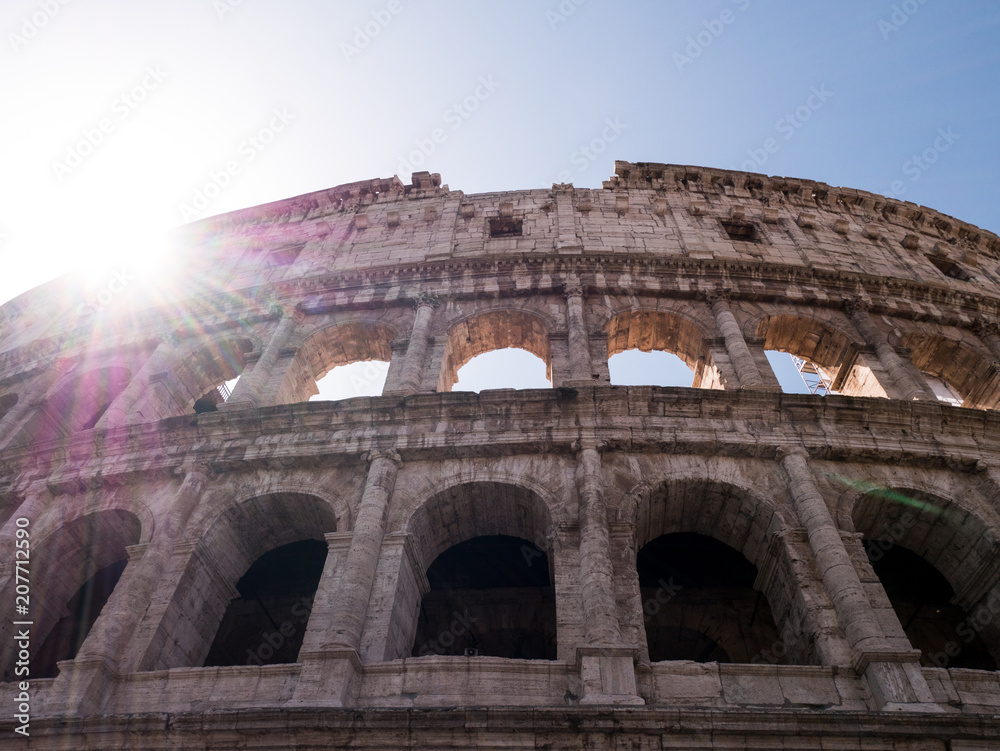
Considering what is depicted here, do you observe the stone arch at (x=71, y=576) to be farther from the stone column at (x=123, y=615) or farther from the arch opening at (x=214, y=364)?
the arch opening at (x=214, y=364)

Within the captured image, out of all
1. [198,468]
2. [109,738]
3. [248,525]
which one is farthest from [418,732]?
[198,468]

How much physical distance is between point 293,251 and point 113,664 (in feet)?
44.2

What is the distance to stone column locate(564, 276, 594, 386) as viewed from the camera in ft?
43.4

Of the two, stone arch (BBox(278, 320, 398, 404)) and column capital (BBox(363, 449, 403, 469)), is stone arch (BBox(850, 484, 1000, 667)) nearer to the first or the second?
column capital (BBox(363, 449, 403, 469))

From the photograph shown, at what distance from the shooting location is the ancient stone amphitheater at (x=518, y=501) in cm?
820

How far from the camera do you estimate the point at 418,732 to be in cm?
748

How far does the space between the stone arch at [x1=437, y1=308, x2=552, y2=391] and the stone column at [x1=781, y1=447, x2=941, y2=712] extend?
19.5ft

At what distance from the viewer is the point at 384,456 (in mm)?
11250

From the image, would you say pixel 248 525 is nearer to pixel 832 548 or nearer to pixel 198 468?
pixel 198 468

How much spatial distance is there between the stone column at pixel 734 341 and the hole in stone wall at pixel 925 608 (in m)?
3.33

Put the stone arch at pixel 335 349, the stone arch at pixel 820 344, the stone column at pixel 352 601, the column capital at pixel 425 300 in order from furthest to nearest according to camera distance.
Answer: the column capital at pixel 425 300, the stone arch at pixel 335 349, the stone arch at pixel 820 344, the stone column at pixel 352 601

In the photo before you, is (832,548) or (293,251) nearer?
(832,548)
